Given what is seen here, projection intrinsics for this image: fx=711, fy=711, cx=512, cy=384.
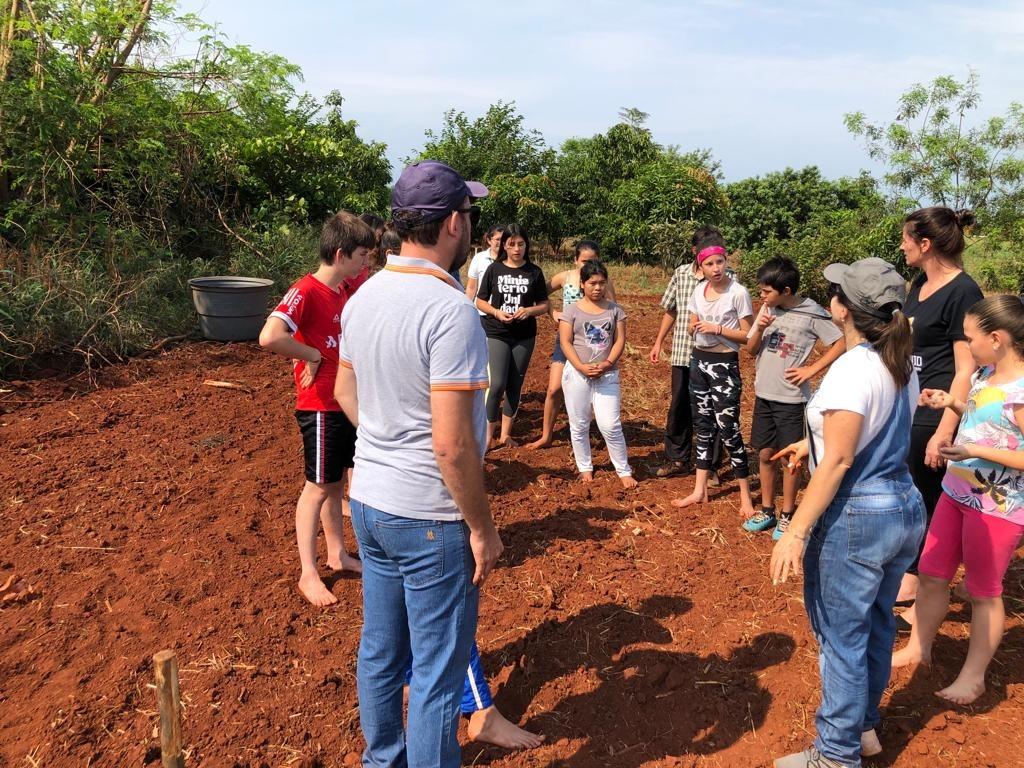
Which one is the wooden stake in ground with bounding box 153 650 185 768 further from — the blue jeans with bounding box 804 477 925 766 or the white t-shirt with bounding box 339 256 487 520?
the blue jeans with bounding box 804 477 925 766

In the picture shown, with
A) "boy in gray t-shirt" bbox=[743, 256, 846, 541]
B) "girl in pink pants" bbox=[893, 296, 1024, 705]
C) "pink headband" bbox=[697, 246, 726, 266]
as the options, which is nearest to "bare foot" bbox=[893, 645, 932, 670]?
"girl in pink pants" bbox=[893, 296, 1024, 705]

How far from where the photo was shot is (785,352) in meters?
4.36

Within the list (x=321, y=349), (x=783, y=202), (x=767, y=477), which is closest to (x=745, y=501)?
(x=767, y=477)

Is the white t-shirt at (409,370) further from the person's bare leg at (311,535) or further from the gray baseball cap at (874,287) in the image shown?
the person's bare leg at (311,535)

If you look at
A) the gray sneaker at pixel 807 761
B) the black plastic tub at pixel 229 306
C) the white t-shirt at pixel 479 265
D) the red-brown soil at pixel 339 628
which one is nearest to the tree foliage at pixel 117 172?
the black plastic tub at pixel 229 306

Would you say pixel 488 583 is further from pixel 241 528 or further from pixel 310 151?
pixel 310 151

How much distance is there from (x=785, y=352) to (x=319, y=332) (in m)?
2.76

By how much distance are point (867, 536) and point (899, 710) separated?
1.24 m

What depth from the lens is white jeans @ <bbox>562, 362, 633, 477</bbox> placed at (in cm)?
526

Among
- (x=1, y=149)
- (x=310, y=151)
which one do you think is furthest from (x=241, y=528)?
(x=310, y=151)

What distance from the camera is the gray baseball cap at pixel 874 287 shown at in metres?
2.26

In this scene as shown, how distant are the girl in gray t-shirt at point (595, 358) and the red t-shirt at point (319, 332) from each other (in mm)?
2115

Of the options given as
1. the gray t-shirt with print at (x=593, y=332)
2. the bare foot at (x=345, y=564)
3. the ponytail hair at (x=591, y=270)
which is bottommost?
the bare foot at (x=345, y=564)

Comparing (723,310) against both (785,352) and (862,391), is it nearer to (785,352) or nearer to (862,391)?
(785,352)
